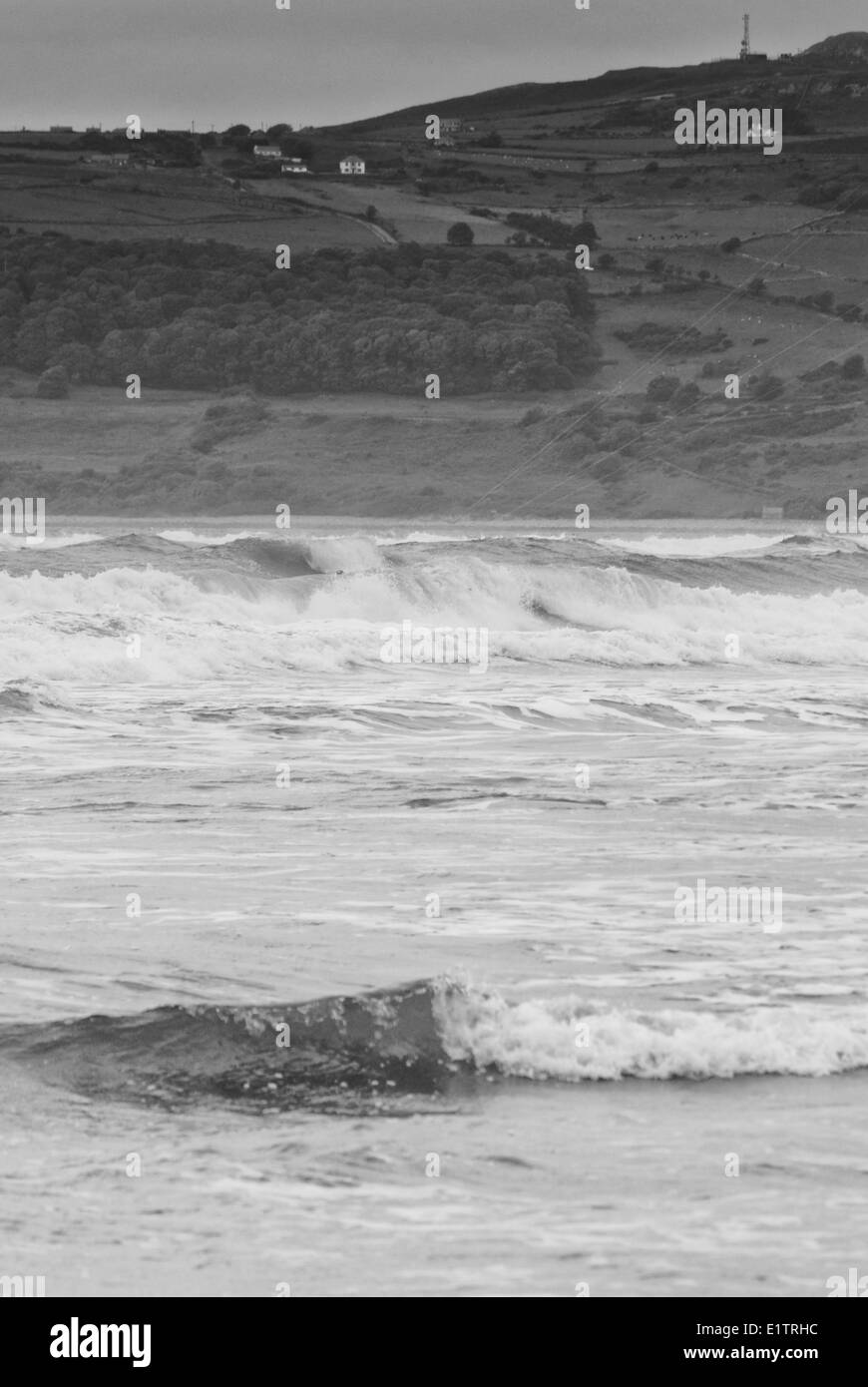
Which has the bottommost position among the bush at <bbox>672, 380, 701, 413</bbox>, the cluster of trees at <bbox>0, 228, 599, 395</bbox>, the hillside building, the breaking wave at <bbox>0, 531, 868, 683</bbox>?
the breaking wave at <bbox>0, 531, 868, 683</bbox>

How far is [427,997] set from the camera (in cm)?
838

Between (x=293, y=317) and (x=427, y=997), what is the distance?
116 m

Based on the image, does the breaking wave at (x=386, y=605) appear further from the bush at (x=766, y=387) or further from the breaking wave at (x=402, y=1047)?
the bush at (x=766, y=387)

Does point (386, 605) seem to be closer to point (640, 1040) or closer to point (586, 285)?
point (640, 1040)

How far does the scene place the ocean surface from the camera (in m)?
6.21

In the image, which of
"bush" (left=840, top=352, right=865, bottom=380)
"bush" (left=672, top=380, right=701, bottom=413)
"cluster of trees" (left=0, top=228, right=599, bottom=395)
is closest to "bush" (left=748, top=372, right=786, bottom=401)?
"bush" (left=672, top=380, right=701, bottom=413)

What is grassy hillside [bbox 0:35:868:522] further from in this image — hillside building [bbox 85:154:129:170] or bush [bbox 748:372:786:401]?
hillside building [bbox 85:154:129:170]

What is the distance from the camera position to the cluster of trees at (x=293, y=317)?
374 ft

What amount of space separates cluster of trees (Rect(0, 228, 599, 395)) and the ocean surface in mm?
95271

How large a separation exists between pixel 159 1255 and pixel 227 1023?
2.11 meters

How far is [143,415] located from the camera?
357ft

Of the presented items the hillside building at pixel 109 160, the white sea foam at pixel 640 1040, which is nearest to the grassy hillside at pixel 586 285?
the hillside building at pixel 109 160

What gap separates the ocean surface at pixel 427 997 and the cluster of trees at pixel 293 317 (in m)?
95.3

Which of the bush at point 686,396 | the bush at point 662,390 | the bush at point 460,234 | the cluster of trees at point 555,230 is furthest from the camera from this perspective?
the bush at point 460,234
